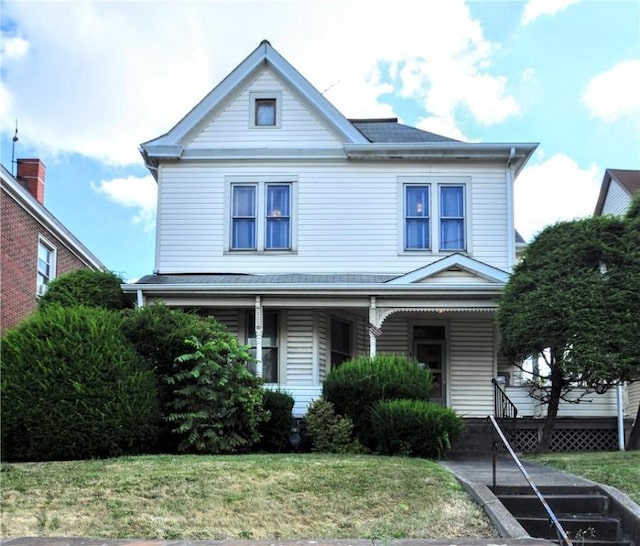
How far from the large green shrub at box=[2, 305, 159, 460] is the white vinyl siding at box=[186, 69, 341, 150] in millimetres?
6962

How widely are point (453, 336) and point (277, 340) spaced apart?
408cm

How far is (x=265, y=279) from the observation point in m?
15.2

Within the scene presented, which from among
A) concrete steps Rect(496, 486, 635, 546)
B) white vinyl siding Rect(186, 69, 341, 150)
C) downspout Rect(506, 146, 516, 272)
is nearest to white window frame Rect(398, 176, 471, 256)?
downspout Rect(506, 146, 516, 272)

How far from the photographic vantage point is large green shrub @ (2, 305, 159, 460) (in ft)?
32.4

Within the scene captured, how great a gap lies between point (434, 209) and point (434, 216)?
163 mm

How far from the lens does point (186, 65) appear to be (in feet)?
50.8

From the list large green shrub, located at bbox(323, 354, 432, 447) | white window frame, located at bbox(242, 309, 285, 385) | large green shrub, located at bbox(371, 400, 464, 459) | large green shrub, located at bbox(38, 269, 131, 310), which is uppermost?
large green shrub, located at bbox(38, 269, 131, 310)

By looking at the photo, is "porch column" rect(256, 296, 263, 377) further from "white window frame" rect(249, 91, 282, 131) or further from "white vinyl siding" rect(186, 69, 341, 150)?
"white window frame" rect(249, 91, 282, 131)

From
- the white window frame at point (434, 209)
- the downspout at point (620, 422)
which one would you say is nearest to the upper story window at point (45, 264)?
the white window frame at point (434, 209)

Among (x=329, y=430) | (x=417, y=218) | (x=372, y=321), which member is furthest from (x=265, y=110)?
(x=329, y=430)

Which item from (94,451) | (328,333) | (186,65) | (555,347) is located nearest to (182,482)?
(94,451)

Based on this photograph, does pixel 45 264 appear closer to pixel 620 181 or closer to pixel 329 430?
pixel 329 430

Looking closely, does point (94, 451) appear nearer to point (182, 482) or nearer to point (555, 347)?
point (182, 482)

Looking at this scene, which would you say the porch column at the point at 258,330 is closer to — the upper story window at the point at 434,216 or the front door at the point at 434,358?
the upper story window at the point at 434,216
